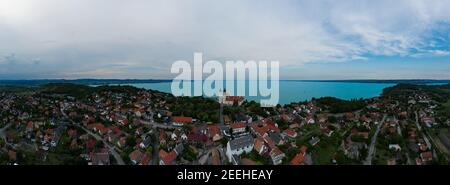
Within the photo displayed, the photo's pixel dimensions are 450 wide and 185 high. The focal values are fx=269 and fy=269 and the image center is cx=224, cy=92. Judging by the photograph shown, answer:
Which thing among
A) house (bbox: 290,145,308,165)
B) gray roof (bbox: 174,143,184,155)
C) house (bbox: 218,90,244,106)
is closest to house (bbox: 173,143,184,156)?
gray roof (bbox: 174,143,184,155)

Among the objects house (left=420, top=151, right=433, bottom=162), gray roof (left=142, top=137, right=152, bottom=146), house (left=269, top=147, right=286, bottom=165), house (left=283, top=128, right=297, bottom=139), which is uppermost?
gray roof (left=142, top=137, right=152, bottom=146)

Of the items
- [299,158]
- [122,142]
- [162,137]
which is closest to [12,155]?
[122,142]

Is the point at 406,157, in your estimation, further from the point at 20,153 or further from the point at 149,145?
the point at 20,153

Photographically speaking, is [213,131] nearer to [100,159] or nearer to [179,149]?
[179,149]

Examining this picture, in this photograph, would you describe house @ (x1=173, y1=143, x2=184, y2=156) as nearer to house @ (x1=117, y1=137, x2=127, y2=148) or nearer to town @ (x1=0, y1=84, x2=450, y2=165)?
town @ (x1=0, y1=84, x2=450, y2=165)

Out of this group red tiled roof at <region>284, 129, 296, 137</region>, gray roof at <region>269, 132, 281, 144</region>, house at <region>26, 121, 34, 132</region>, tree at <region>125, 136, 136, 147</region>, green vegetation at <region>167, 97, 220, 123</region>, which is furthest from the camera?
green vegetation at <region>167, 97, 220, 123</region>

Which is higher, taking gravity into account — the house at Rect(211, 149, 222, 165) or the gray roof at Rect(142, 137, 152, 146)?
the gray roof at Rect(142, 137, 152, 146)

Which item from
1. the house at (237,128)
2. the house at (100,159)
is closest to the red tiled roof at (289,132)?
the house at (237,128)

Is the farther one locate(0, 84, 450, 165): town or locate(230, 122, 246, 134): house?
locate(230, 122, 246, 134): house

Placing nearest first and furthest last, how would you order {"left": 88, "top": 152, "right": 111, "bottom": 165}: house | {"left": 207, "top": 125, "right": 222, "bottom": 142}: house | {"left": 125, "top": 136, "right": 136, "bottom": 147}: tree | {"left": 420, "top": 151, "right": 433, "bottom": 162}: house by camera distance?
{"left": 88, "top": 152, "right": 111, "bottom": 165}: house, {"left": 420, "top": 151, "right": 433, "bottom": 162}: house, {"left": 125, "top": 136, "right": 136, "bottom": 147}: tree, {"left": 207, "top": 125, "right": 222, "bottom": 142}: house

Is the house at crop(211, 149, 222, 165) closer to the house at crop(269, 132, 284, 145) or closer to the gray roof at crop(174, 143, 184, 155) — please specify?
the gray roof at crop(174, 143, 184, 155)
